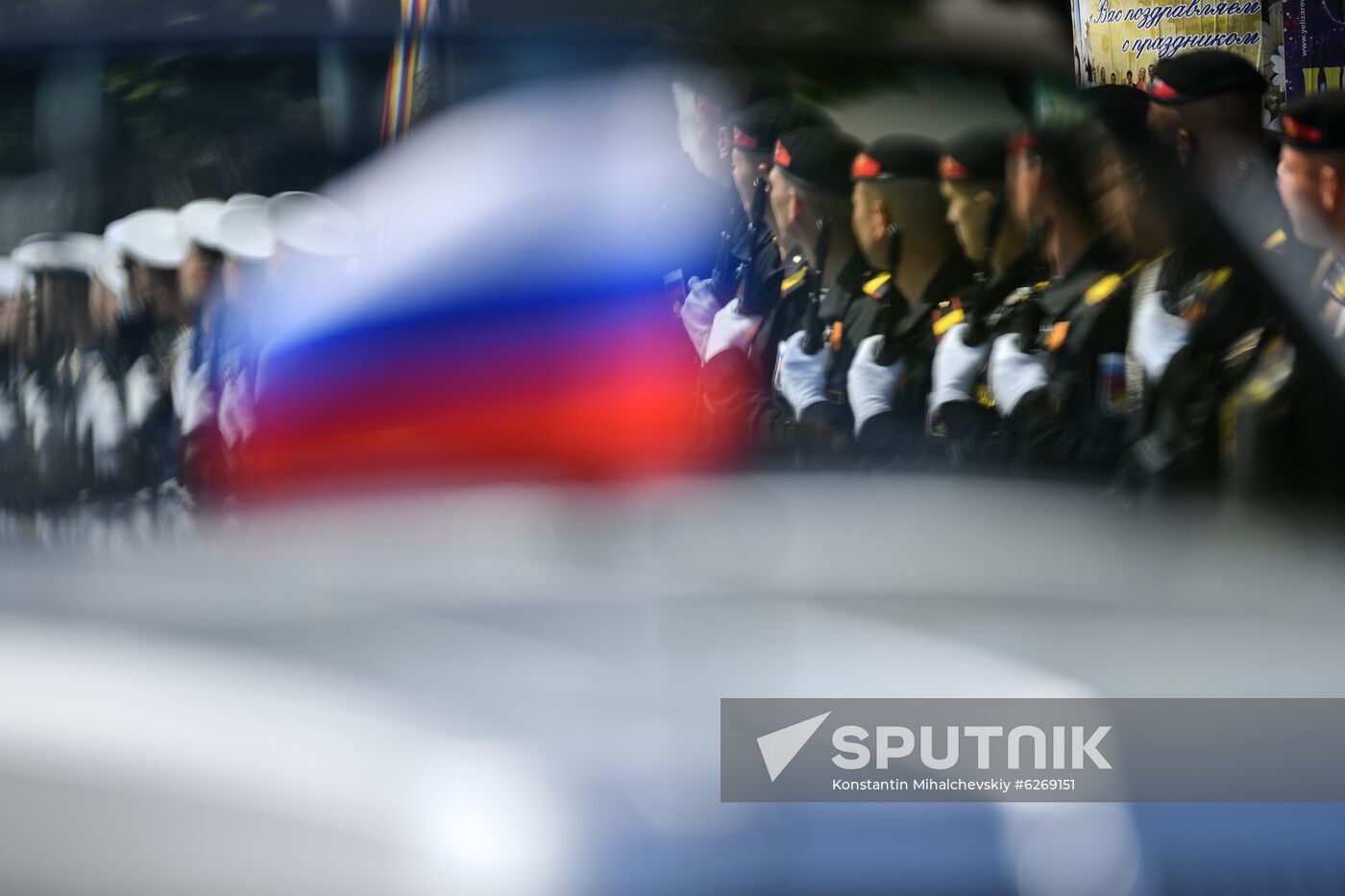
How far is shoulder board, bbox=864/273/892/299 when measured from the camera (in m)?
1.74

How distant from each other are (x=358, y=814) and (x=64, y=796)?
1.24 ft

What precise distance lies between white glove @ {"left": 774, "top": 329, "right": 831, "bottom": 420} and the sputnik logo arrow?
399mm

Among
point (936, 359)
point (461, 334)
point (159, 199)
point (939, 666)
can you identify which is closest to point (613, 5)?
point (461, 334)

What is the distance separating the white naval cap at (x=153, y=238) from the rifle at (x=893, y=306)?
1.01m

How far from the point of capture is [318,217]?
1.86 meters

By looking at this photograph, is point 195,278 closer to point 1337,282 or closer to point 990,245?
point 990,245

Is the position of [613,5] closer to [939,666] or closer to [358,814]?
[939,666]

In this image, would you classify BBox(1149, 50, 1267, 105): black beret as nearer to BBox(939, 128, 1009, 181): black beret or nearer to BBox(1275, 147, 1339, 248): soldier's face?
BBox(1275, 147, 1339, 248): soldier's face

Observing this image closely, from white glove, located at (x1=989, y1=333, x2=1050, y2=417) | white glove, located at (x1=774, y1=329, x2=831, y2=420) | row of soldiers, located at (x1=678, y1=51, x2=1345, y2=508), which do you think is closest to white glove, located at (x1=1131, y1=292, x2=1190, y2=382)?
row of soldiers, located at (x1=678, y1=51, x2=1345, y2=508)


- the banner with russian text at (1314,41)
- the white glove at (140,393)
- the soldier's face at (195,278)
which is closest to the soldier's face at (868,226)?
the banner with russian text at (1314,41)

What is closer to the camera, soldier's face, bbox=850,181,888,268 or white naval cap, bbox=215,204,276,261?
soldier's face, bbox=850,181,888,268

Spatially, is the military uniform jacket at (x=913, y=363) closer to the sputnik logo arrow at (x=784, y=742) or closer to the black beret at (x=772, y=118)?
the black beret at (x=772, y=118)

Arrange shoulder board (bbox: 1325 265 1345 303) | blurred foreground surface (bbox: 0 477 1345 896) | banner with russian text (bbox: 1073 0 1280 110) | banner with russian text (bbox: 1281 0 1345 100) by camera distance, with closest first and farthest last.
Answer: blurred foreground surface (bbox: 0 477 1345 896)
shoulder board (bbox: 1325 265 1345 303)
banner with russian text (bbox: 1073 0 1280 110)
banner with russian text (bbox: 1281 0 1345 100)

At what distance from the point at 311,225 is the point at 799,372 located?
0.71 metres
